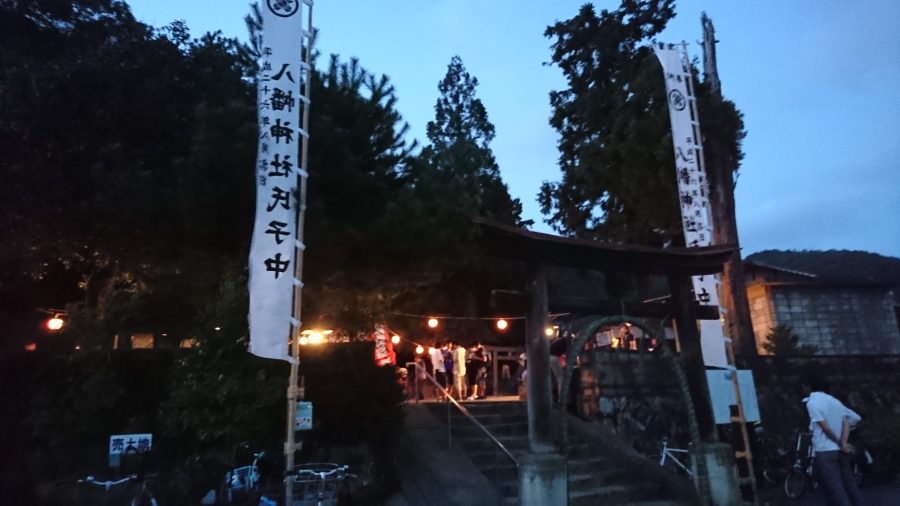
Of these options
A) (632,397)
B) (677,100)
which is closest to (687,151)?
(677,100)

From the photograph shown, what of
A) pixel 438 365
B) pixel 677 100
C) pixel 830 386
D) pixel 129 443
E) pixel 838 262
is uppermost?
pixel 677 100

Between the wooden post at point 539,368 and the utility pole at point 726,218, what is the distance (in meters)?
9.41

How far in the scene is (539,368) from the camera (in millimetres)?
9672

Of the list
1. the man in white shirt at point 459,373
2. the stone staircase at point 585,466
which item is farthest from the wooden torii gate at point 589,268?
the man in white shirt at point 459,373

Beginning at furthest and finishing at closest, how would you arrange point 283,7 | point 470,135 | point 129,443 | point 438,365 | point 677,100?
1. point 470,135
2. point 438,365
3. point 677,100
4. point 129,443
5. point 283,7

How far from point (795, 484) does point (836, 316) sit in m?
15.4

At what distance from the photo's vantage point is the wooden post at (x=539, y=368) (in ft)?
31.2

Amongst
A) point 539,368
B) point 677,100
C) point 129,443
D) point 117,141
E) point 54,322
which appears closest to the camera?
point 117,141

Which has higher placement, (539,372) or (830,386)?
(539,372)

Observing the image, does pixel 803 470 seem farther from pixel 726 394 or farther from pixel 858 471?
pixel 726 394

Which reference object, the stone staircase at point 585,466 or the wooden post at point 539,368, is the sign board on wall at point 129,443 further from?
the wooden post at point 539,368

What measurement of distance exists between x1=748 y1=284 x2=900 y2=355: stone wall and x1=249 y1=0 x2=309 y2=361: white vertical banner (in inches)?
877

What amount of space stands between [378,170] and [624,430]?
8.82 meters

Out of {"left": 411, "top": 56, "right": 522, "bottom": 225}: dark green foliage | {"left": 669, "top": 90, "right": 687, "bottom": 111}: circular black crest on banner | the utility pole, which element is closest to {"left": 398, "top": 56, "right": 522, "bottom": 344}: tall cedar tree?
{"left": 411, "top": 56, "right": 522, "bottom": 225}: dark green foliage
